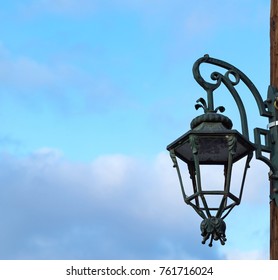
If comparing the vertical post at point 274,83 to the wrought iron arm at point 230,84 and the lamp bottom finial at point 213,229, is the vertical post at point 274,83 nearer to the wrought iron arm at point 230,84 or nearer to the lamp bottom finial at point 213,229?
the wrought iron arm at point 230,84

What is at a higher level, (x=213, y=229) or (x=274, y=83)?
(x=274, y=83)

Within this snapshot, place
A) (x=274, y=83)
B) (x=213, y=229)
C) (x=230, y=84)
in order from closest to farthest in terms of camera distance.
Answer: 1. (x=213, y=229)
2. (x=230, y=84)
3. (x=274, y=83)

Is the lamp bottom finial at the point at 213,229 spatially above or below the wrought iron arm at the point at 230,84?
below

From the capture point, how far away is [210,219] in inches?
204

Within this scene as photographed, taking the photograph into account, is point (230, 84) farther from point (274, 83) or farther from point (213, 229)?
point (213, 229)

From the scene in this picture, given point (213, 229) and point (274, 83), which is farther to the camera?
point (274, 83)

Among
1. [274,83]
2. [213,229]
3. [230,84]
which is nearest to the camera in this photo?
[213,229]

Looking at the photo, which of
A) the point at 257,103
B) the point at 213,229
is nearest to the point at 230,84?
the point at 257,103

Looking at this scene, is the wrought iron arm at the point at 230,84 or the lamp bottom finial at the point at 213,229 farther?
the wrought iron arm at the point at 230,84

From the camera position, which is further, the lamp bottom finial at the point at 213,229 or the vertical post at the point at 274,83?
the vertical post at the point at 274,83

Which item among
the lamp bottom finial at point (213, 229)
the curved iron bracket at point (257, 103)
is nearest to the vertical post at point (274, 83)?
the curved iron bracket at point (257, 103)
